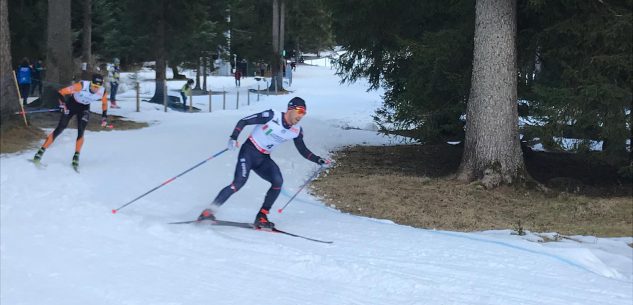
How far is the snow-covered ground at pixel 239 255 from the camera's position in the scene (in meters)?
5.55

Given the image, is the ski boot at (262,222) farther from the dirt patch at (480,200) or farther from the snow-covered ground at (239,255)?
the dirt patch at (480,200)

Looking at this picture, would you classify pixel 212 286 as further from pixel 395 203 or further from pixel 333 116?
pixel 333 116

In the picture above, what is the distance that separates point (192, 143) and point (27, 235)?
787 cm

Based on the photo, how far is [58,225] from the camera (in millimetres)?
7461

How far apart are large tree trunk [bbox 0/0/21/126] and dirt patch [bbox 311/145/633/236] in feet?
23.3

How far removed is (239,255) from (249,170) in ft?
5.00

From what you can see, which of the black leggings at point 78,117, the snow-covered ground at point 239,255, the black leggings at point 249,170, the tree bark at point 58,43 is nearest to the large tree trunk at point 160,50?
the tree bark at point 58,43

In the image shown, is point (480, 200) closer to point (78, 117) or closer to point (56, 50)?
point (78, 117)

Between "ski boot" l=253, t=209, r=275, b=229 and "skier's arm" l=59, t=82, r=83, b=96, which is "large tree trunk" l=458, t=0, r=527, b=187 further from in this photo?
"skier's arm" l=59, t=82, r=83, b=96

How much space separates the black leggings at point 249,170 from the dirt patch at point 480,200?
217cm

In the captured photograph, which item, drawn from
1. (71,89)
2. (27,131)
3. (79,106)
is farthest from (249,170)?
(27,131)

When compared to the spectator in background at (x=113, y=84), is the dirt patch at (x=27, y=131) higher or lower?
lower

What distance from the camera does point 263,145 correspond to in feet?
25.6

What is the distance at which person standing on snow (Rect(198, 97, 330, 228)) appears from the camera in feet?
25.0
